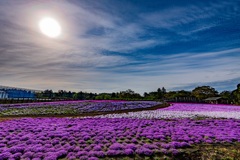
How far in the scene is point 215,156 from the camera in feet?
32.0

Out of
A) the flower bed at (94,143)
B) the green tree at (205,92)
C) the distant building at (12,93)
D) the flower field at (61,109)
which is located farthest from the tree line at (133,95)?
the flower bed at (94,143)

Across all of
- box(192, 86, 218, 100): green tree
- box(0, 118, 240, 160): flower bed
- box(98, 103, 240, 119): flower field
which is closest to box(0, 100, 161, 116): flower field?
box(98, 103, 240, 119): flower field

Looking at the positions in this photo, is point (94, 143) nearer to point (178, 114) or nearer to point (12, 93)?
point (178, 114)

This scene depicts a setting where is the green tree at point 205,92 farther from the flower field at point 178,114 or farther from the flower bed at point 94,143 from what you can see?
the flower bed at point 94,143

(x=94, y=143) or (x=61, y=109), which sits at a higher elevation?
(x=61, y=109)

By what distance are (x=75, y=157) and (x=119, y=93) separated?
6651cm

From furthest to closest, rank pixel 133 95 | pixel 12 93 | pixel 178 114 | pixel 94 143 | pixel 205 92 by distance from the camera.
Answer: pixel 205 92
pixel 133 95
pixel 12 93
pixel 178 114
pixel 94 143

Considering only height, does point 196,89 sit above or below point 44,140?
above

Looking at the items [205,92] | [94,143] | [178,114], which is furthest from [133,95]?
[94,143]

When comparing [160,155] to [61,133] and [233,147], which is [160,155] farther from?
[61,133]

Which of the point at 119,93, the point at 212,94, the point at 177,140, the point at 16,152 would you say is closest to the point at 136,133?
the point at 177,140

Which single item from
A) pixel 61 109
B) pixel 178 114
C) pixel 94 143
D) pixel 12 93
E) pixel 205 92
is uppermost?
pixel 205 92

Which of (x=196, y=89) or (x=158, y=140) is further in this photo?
(x=196, y=89)

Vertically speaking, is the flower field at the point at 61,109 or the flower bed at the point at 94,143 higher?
the flower field at the point at 61,109
